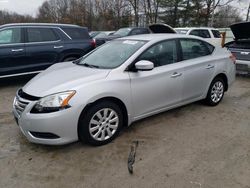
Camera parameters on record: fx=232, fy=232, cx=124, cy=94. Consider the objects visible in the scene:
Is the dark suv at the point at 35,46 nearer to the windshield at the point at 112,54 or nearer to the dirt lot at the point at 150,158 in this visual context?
the dirt lot at the point at 150,158

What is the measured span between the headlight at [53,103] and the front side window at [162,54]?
1.26 meters

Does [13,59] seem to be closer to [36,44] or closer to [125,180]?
[36,44]

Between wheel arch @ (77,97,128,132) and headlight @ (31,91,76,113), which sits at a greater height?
headlight @ (31,91,76,113)

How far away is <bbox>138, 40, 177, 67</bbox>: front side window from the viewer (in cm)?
354

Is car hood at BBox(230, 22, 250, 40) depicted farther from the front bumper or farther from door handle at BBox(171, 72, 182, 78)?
the front bumper

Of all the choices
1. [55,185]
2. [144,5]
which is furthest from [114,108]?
[144,5]

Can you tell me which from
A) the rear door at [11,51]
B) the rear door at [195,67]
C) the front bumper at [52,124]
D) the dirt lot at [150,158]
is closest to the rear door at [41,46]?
the rear door at [11,51]

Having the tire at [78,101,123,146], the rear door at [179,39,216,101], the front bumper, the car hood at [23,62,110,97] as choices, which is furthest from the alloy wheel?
the rear door at [179,39,216,101]

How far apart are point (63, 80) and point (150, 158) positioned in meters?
1.53

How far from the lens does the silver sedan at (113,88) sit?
283 cm

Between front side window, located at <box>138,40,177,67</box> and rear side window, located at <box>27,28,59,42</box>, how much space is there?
12.3ft

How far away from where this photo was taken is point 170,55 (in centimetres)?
383

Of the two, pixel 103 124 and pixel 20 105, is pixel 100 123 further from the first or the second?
pixel 20 105

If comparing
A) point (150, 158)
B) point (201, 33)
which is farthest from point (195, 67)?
point (201, 33)
